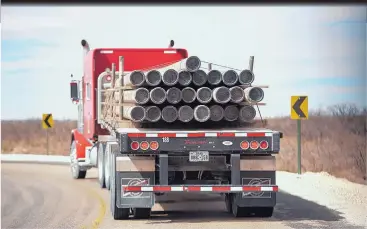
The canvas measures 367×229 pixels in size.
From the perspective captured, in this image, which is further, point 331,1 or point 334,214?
point 334,214

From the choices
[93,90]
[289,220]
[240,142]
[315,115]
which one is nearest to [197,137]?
[240,142]

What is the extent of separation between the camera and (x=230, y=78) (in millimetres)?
13523

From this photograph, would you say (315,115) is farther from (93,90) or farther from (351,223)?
(351,223)

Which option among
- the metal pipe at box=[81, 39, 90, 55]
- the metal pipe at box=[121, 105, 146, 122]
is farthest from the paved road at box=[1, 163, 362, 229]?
the metal pipe at box=[81, 39, 90, 55]

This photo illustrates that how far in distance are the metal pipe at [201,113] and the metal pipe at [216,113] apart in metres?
0.16

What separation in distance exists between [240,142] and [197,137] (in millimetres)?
738

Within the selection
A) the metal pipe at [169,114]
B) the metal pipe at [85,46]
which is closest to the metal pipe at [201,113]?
the metal pipe at [169,114]

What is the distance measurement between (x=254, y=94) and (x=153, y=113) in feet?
5.84

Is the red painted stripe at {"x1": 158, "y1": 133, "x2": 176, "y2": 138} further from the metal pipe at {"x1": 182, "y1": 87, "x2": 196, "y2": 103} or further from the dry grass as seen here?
the dry grass

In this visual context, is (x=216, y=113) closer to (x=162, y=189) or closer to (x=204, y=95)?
(x=204, y=95)

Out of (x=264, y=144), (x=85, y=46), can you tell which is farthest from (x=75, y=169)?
(x=264, y=144)

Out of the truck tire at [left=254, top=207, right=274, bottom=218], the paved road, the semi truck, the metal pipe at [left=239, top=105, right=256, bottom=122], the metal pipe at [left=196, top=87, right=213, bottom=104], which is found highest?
the metal pipe at [left=196, top=87, right=213, bottom=104]

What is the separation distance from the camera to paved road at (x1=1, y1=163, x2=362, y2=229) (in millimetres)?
12961

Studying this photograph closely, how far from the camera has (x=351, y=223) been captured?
13039 mm
